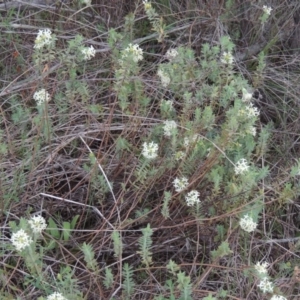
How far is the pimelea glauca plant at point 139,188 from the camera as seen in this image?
1825 millimetres

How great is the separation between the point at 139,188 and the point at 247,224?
386mm

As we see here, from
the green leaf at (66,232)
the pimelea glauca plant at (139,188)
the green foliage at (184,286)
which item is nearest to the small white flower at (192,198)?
the pimelea glauca plant at (139,188)

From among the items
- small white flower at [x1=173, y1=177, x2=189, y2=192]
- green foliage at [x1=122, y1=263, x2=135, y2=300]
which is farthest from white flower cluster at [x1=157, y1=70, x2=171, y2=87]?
green foliage at [x1=122, y1=263, x2=135, y2=300]

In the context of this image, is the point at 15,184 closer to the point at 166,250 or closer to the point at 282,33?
the point at 166,250

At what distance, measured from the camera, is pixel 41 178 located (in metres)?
2.11

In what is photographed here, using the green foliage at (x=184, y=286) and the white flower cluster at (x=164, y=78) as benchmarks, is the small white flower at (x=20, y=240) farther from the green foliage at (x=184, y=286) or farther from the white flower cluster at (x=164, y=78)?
the white flower cluster at (x=164, y=78)

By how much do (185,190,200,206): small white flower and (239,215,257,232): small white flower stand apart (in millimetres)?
163

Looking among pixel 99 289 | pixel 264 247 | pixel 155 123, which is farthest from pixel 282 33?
pixel 99 289

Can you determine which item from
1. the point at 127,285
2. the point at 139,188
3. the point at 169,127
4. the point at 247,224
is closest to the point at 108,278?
the point at 127,285

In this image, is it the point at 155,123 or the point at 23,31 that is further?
the point at 23,31

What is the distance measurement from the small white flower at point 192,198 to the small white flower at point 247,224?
16 cm

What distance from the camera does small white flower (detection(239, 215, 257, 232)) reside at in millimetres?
1803

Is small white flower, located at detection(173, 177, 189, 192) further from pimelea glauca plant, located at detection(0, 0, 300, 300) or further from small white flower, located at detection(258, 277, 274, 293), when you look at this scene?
small white flower, located at detection(258, 277, 274, 293)

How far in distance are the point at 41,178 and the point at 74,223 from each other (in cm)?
21
